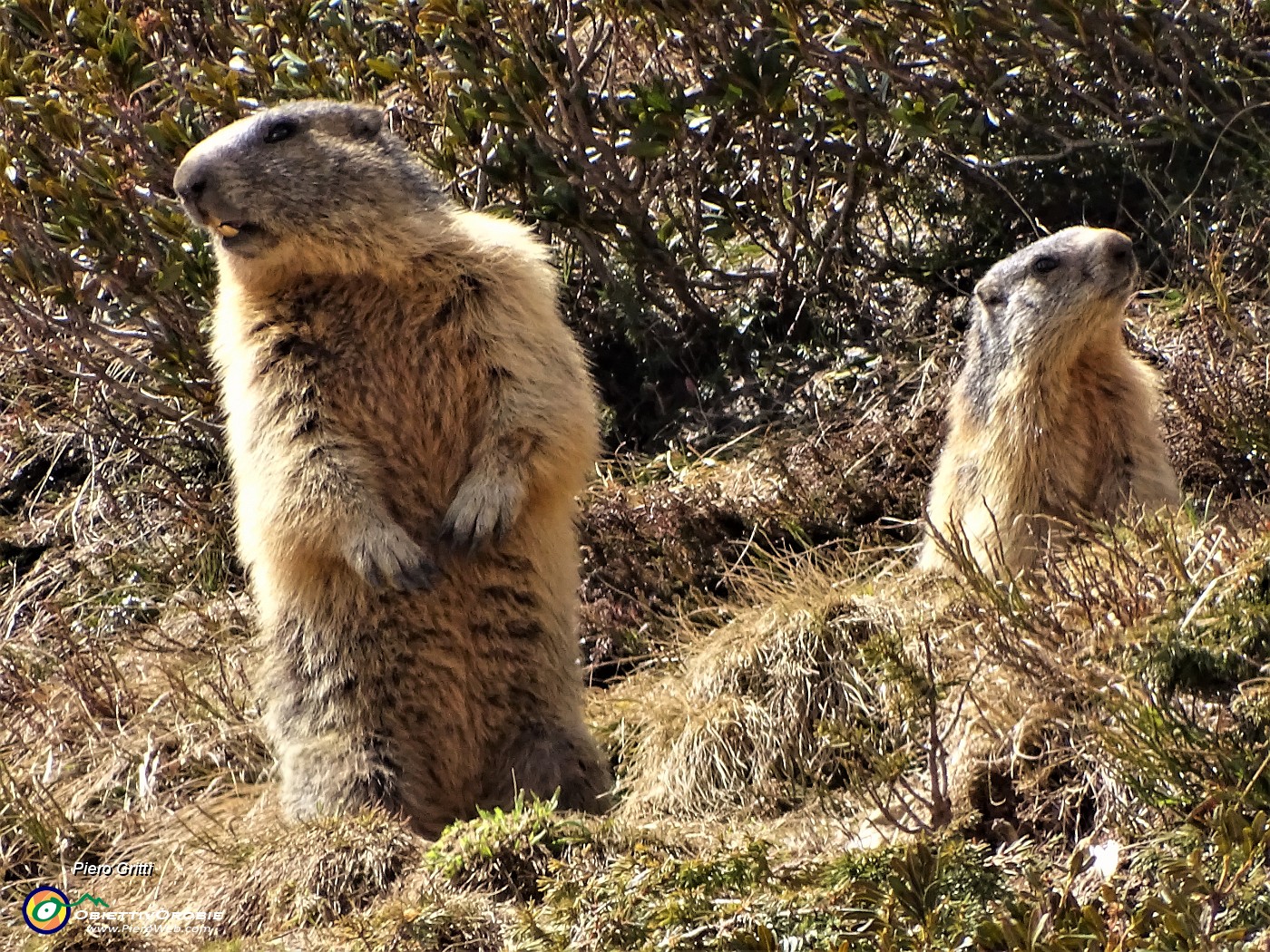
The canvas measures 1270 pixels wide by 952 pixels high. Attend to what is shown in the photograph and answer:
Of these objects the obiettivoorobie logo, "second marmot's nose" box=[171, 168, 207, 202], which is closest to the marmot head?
"second marmot's nose" box=[171, 168, 207, 202]

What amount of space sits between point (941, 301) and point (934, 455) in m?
1.01

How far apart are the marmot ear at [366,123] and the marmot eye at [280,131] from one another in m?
0.29

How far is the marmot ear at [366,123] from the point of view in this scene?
6.42m

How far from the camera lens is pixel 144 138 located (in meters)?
7.96

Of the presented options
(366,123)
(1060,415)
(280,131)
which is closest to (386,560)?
(280,131)

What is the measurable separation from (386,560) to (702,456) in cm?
297

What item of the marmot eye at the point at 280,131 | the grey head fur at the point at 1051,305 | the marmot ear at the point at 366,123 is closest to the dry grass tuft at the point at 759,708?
the grey head fur at the point at 1051,305

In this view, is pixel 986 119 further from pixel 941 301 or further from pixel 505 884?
pixel 505 884

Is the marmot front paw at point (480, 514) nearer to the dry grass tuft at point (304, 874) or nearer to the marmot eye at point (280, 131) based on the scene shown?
the dry grass tuft at point (304, 874)

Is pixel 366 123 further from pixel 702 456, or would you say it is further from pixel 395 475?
pixel 702 456

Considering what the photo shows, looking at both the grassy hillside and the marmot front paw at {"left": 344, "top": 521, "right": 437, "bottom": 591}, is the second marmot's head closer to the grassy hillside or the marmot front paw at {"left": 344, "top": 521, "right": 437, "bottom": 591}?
the marmot front paw at {"left": 344, "top": 521, "right": 437, "bottom": 591}

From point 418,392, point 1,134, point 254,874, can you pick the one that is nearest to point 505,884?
point 254,874

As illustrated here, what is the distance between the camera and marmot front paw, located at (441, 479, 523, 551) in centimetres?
583

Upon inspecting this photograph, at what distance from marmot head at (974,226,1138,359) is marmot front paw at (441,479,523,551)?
2280 millimetres
